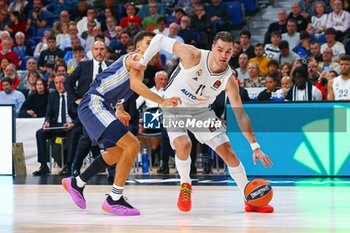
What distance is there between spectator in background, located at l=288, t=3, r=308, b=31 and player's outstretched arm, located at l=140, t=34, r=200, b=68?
9581 millimetres

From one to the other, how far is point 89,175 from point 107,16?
11.4m

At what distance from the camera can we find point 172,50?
8750mm

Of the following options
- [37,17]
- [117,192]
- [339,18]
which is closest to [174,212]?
[117,192]

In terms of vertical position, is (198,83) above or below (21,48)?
above

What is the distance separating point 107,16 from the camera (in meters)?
20.3

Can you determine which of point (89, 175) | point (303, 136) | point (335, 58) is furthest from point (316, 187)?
point (335, 58)

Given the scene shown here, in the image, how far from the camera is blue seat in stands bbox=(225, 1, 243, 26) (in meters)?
19.6

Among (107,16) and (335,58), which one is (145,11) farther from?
(335,58)

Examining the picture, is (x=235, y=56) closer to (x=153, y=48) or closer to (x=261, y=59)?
(x=261, y=59)

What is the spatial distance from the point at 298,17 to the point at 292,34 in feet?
2.13

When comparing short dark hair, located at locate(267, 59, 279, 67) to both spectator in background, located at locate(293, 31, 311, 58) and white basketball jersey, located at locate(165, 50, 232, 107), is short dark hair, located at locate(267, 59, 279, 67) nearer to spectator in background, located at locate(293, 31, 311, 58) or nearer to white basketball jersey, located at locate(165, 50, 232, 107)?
spectator in background, located at locate(293, 31, 311, 58)

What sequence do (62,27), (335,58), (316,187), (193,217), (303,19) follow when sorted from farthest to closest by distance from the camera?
1. (62,27)
2. (303,19)
3. (335,58)
4. (316,187)
5. (193,217)

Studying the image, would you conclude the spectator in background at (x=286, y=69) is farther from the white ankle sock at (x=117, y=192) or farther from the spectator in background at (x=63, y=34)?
the white ankle sock at (x=117, y=192)

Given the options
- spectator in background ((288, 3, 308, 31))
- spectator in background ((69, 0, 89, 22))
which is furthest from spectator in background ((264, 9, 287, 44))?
spectator in background ((69, 0, 89, 22))
